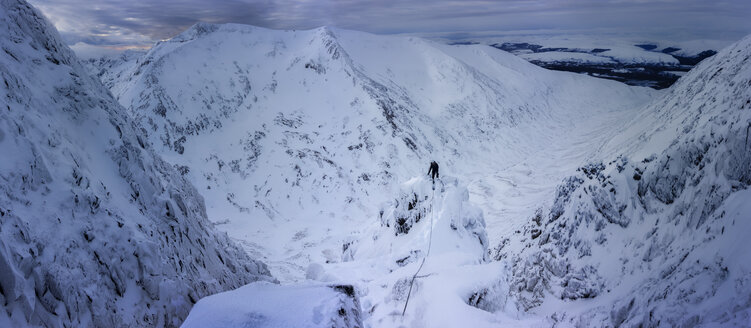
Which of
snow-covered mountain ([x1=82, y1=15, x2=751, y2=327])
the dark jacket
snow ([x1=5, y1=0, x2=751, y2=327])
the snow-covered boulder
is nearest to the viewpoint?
the snow-covered boulder

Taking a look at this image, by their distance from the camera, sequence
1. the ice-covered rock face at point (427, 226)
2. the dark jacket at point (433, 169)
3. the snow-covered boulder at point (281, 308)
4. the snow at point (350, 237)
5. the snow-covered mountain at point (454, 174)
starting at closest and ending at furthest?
the snow-covered boulder at point (281, 308) < the snow at point (350, 237) < the snow-covered mountain at point (454, 174) < the ice-covered rock face at point (427, 226) < the dark jacket at point (433, 169)

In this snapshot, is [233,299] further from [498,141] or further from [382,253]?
[498,141]

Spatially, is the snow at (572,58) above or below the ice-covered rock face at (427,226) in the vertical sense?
above

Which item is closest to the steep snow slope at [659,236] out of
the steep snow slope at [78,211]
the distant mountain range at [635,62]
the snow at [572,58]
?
the steep snow slope at [78,211]

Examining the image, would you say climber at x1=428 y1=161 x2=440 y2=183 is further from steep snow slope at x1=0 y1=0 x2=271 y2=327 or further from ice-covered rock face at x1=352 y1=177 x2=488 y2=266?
steep snow slope at x1=0 y1=0 x2=271 y2=327

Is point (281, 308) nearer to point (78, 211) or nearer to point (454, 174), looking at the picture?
point (78, 211)

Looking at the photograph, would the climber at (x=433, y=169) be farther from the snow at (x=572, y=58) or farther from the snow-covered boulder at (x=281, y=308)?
the snow at (x=572, y=58)

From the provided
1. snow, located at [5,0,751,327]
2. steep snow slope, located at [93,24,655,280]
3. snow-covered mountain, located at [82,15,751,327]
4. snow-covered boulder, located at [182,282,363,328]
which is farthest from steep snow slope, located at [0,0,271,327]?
steep snow slope, located at [93,24,655,280]
